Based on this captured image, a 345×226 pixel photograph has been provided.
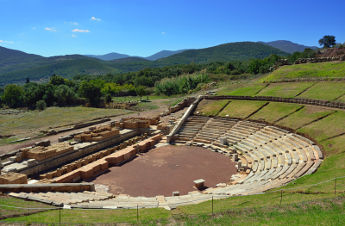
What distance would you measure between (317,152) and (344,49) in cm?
6258

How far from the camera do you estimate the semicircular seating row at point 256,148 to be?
18.8 m

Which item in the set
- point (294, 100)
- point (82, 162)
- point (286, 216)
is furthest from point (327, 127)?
point (82, 162)

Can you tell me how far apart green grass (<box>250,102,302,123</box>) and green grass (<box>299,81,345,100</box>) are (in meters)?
3.38

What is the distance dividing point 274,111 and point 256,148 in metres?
8.42

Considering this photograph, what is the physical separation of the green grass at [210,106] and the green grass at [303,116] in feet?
34.2

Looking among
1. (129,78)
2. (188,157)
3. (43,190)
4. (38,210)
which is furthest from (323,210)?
(129,78)

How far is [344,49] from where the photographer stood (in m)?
71.1

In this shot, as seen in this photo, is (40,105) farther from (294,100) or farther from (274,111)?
(294,100)

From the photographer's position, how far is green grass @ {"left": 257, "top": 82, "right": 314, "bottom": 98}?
38.2m

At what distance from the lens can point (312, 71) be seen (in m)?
48.4

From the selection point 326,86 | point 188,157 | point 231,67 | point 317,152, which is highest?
point 231,67

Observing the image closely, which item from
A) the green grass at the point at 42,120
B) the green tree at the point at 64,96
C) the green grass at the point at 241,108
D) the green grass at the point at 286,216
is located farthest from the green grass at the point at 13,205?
the green tree at the point at 64,96

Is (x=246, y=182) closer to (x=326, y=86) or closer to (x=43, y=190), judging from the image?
(x=43, y=190)

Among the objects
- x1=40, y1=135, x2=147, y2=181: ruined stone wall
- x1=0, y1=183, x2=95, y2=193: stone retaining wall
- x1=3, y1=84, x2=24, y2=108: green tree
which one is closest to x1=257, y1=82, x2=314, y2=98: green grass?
x1=40, y1=135, x2=147, y2=181: ruined stone wall
